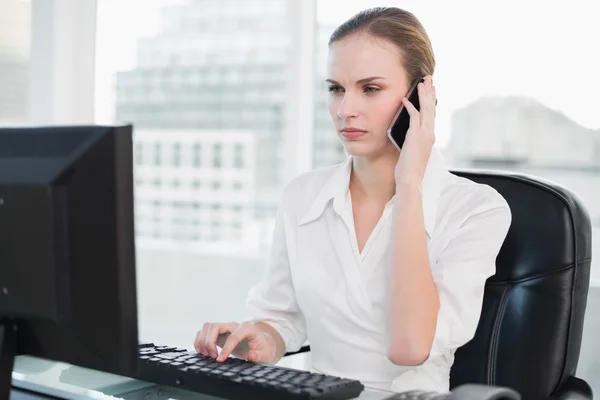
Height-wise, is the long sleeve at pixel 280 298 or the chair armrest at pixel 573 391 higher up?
the long sleeve at pixel 280 298

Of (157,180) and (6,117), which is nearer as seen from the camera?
(6,117)

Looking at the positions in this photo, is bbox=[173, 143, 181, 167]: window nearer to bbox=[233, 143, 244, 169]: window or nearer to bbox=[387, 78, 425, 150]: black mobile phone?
bbox=[233, 143, 244, 169]: window

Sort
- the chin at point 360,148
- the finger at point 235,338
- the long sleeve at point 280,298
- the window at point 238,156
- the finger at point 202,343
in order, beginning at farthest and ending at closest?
1. the window at point 238,156
2. the long sleeve at point 280,298
3. the chin at point 360,148
4. the finger at point 202,343
5. the finger at point 235,338

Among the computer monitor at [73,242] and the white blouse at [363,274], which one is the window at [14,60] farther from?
the computer monitor at [73,242]

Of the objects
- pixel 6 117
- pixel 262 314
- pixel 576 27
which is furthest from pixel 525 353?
pixel 6 117

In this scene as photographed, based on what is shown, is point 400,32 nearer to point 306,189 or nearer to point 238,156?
point 306,189

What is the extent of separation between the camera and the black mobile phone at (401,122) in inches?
63.7

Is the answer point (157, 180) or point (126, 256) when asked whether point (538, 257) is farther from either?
point (157, 180)

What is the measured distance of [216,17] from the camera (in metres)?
3.78

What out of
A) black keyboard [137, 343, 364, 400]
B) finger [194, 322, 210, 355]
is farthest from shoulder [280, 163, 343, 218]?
black keyboard [137, 343, 364, 400]

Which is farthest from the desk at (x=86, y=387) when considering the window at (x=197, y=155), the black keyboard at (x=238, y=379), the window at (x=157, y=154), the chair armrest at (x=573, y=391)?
the window at (x=157, y=154)

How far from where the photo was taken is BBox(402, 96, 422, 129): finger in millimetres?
1614

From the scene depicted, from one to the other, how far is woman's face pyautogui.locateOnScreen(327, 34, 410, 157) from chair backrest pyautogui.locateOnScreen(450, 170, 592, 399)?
1.10 ft

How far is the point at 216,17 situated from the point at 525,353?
267cm
